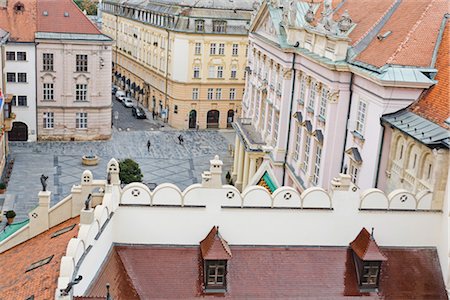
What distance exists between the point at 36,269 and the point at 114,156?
5195cm

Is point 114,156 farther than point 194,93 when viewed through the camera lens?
No

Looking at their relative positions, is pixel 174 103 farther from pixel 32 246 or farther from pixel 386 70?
pixel 32 246

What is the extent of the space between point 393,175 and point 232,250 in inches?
515

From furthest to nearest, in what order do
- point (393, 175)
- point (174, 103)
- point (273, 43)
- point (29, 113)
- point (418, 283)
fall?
point (174, 103) → point (29, 113) → point (273, 43) → point (393, 175) → point (418, 283)

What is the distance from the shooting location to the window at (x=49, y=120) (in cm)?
7731

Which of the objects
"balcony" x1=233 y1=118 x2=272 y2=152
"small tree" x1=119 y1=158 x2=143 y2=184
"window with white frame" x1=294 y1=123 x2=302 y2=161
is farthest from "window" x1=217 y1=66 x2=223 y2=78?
"window with white frame" x1=294 y1=123 x2=302 y2=161

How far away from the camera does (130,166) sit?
2254 inches

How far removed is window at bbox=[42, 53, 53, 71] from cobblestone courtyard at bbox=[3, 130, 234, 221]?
901cm

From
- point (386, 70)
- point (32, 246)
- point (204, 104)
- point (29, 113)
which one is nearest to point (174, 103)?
point (204, 104)

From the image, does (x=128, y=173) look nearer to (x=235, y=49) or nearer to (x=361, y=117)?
(x=361, y=117)

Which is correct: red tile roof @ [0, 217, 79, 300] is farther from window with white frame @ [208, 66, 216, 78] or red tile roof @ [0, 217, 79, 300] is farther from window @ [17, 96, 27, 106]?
window with white frame @ [208, 66, 216, 78]

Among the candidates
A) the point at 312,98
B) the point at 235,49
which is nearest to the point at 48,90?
the point at 235,49

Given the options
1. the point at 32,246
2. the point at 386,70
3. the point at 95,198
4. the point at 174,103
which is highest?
the point at 386,70

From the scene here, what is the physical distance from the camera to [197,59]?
9144 centimetres
